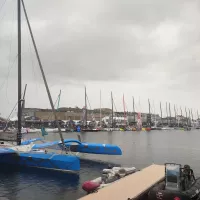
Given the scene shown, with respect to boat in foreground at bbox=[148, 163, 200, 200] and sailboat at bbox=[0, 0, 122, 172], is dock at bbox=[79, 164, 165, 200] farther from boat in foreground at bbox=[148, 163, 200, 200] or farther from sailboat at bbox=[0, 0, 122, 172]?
sailboat at bbox=[0, 0, 122, 172]

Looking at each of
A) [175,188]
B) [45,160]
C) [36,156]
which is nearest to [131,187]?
[175,188]

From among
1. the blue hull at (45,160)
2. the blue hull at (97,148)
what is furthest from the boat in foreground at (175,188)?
the blue hull at (97,148)

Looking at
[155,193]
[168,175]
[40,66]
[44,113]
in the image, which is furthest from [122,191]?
[44,113]

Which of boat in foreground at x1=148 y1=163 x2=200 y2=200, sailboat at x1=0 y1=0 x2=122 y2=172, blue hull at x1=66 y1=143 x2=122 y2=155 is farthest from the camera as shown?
blue hull at x1=66 y1=143 x2=122 y2=155

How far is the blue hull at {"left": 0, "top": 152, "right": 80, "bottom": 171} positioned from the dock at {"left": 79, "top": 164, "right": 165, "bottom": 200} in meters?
5.69

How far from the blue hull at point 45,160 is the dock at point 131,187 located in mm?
5692

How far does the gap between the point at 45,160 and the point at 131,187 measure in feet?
32.2

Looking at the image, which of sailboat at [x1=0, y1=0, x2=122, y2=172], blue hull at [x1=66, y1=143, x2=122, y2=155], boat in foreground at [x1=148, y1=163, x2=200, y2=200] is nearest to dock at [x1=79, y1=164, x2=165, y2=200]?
boat in foreground at [x1=148, y1=163, x2=200, y2=200]

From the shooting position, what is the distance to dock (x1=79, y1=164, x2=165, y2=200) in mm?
9625

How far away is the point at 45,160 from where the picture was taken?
19016mm

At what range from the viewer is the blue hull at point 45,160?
17.9 meters

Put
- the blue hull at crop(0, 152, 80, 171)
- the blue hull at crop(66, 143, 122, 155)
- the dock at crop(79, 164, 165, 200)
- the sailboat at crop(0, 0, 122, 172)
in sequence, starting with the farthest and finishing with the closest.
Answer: the blue hull at crop(66, 143, 122, 155)
the sailboat at crop(0, 0, 122, 172)
the blue hull at crop(0, 152, 80, 171)
the dock at crop(79, 164, 165, 200)

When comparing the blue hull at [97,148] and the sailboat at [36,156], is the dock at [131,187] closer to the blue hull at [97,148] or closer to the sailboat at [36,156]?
the sailboat at [36,156]

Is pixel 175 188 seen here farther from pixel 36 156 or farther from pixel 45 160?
pixel 36 156
